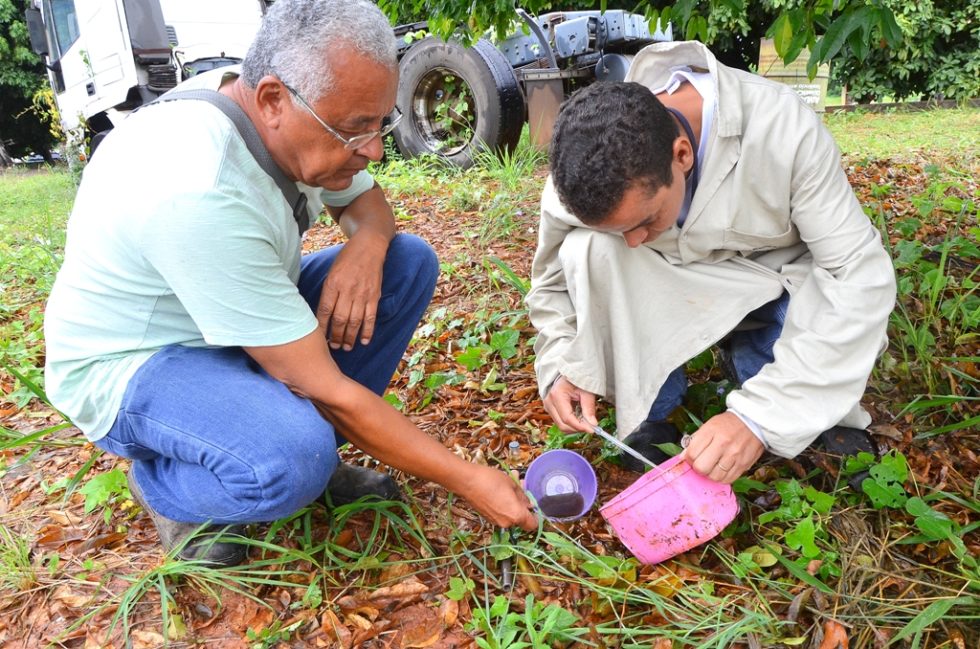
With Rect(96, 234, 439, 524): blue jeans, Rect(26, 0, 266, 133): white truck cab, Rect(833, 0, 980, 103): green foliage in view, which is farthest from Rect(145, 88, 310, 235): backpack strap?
Rect(833, 0, 980, 103): green foliage

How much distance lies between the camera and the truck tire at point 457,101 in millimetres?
4836

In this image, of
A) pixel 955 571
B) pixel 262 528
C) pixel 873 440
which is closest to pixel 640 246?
pixel 873 440

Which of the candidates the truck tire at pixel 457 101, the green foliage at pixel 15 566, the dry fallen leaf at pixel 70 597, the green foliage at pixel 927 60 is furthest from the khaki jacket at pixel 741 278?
the green foliage at pixel 927 60

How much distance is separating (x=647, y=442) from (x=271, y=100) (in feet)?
4.32

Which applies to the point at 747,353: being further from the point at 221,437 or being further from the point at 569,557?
the point at 221,437

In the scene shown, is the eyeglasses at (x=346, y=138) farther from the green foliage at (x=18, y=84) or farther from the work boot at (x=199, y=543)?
the green foliage at (x=18, y=84)

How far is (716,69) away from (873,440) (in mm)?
1091

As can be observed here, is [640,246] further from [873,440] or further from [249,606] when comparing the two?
[249,606]

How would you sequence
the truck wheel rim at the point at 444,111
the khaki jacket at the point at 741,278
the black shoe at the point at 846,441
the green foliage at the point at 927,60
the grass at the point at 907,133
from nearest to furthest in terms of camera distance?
the khaki jacket at the point at 741,278
the black shoe at the point at 846,441
the grass at the point at 907,133
the truck wheel rim at the point at 444,111
the green foliage at the point at 927,60

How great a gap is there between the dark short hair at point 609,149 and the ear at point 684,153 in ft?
0.07

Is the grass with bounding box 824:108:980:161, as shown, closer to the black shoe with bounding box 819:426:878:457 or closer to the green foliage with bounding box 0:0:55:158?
the black shoe with bounding box 819:426:878:457

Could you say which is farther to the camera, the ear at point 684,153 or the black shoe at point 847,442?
the black shoe at point 847,442

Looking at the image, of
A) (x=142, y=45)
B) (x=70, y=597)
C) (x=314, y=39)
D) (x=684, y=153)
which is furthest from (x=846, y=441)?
(x=142, y=45)

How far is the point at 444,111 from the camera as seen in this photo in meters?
5.27
